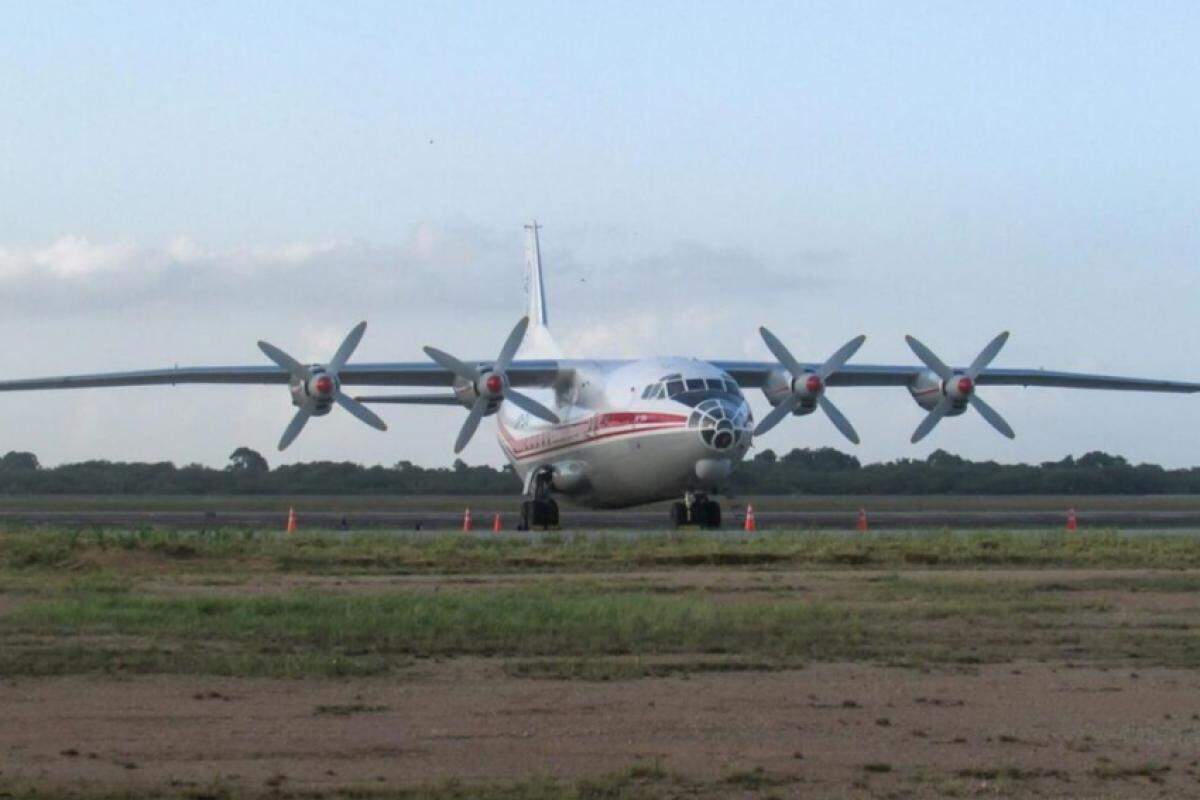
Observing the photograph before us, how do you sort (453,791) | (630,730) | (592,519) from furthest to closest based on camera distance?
(592,519), (630,730), (453,791)

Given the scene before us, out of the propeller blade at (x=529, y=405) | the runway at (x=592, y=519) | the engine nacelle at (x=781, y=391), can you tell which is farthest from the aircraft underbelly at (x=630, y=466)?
the engine nacelle at (x=781, y=391)

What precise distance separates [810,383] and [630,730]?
98.9ft

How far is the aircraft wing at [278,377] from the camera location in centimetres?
4166

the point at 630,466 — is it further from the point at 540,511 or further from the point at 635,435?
the point at 540,511

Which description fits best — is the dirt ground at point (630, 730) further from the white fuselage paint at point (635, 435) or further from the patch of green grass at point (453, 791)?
the white fuselage paint at point (635, 435)

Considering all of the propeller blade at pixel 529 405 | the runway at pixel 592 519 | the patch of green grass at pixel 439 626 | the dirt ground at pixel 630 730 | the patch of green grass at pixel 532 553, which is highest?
the propeller blade at pixel 529 405

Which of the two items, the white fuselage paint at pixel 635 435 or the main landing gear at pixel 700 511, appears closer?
the white fuselage paint at pixel 635 435

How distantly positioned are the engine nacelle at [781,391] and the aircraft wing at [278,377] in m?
5.40

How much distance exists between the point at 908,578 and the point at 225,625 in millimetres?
10789

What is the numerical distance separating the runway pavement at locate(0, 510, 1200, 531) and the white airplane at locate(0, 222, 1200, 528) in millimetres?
1622

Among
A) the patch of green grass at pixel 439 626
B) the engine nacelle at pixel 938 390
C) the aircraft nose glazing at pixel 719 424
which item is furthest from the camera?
the engine nacelle at pixel 938 390

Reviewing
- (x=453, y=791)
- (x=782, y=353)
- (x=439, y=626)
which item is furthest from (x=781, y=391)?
(x=453, y=791)

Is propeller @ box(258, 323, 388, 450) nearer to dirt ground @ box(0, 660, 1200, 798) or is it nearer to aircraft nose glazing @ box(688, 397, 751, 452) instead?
aircraft nose glazing @ box(688, 397, 751, 452)

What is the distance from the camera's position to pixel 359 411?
39.4 metres
